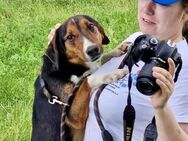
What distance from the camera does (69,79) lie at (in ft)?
12.1

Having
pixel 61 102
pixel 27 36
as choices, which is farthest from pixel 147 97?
pixel 27 36

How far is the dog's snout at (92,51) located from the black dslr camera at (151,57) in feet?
3.62

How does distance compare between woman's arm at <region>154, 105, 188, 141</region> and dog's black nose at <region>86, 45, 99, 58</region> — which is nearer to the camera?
woman's arm at <region>154, 105, 188, 141</region>

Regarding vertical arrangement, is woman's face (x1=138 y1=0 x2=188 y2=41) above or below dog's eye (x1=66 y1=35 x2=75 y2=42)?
above

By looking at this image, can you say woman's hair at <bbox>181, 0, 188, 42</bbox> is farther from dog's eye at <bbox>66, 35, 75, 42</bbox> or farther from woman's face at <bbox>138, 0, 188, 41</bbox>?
dog's eye at <bbox>66, 35, 75, 42</bbox>

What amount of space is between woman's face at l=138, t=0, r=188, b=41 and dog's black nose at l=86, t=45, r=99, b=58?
73 cm

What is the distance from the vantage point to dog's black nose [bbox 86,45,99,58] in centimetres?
363

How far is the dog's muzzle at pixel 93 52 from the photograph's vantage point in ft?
11.9

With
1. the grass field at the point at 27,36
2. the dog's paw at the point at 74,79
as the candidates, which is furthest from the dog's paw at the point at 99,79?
the grass field at the point at 27,36

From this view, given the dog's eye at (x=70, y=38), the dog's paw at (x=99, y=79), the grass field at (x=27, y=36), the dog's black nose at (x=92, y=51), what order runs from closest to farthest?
the dog's paw at (x=99, y=79) < the dog's black nose at (x=92, y=51) < the dog's eye at (x=70, y=38) < the grass field at (x=27, y=36)

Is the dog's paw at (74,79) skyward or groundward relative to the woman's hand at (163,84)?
groundward

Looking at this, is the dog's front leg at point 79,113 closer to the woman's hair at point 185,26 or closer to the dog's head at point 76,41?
the dog's head at point 76,41

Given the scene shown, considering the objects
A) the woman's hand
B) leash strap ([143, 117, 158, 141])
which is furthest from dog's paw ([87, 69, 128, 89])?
the woman's hand

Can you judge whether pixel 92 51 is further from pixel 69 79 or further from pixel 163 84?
pixel 163 84
